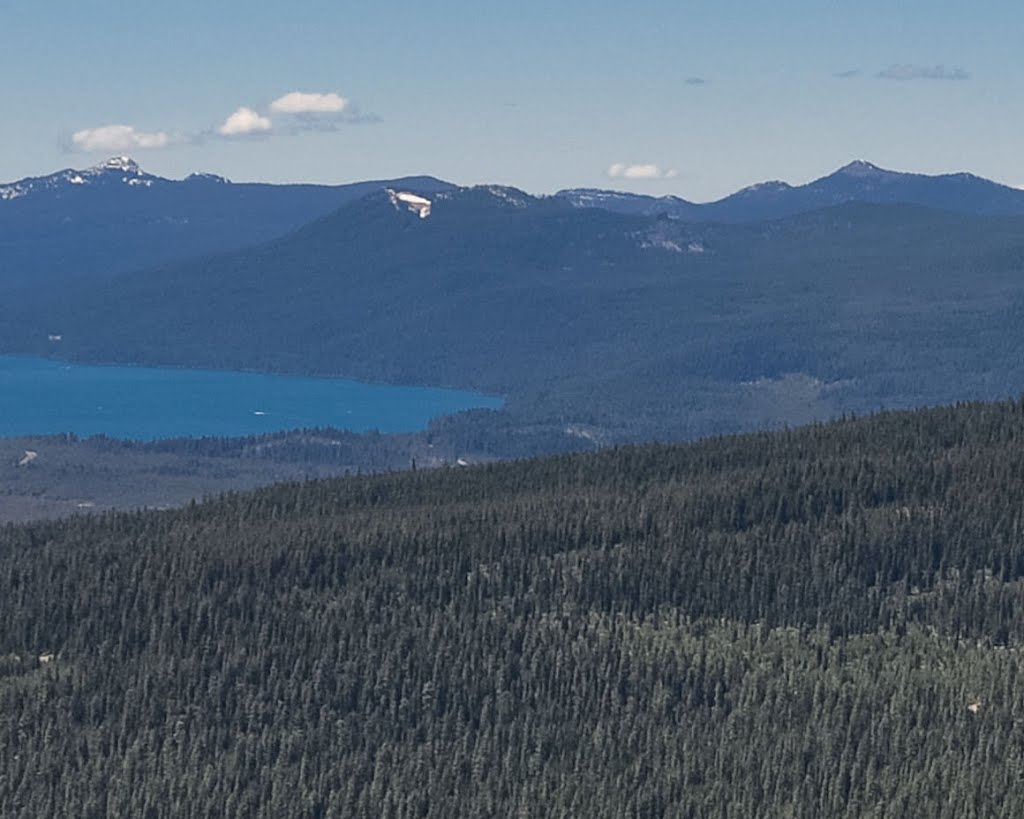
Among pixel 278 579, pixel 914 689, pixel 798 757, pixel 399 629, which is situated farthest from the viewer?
pixel 278 579

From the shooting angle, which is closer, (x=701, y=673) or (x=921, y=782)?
(x=921, y=782)

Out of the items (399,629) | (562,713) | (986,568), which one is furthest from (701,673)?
(986,568)

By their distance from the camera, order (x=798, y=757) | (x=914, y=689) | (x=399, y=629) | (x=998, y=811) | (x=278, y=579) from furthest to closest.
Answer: (x=278, y=579) < (x=399, y=629) < (x=914, y=689) < (x=798, y=757) < (x=998, y=811)

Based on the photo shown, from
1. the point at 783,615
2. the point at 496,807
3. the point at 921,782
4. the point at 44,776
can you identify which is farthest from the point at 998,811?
the point at 44,776

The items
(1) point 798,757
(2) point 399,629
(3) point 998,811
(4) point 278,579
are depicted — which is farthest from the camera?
(4) point 278,579

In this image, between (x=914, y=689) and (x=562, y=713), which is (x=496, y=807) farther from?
(x=914, y=689)

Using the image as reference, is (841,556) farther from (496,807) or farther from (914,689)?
(496,807)
